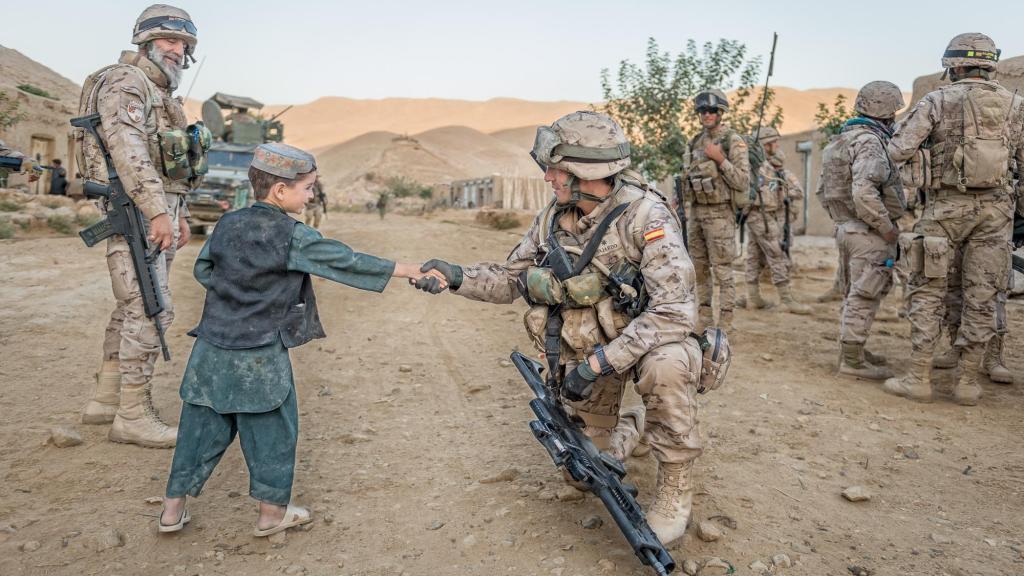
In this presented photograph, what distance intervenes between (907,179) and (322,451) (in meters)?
4.29

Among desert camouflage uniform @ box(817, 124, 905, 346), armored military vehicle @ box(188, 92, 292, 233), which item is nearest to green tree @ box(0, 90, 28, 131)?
armored military vehicle @ box(188, 92, 292, 233)

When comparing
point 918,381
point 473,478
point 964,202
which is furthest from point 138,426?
point 964,202

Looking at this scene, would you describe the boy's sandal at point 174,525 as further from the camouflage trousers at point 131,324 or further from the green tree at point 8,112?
the green tree at point 8,112

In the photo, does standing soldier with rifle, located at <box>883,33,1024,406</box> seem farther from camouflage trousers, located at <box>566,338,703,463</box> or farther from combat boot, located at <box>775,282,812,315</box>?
combat boot, located at <box>775,282,812,315</box>

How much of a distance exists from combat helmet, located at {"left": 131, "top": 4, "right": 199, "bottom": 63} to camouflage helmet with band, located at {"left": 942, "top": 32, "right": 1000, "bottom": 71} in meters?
4.72

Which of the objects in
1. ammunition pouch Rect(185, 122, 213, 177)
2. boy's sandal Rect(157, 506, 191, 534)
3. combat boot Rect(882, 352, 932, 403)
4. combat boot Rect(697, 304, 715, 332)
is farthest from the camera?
combat boot Rect(697, 304, 715, 332)

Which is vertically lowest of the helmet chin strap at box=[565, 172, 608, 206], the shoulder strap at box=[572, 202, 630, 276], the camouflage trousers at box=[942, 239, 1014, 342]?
the camouflage trousers at box=[942, 239, 1014, 342]

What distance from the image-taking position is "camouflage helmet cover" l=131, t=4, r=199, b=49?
166 inches

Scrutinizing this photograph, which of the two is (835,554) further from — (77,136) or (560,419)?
(77,136)

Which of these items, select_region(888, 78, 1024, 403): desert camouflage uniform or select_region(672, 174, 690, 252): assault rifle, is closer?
select_region(888, 78, 1024, 403): desert camouflage uniform

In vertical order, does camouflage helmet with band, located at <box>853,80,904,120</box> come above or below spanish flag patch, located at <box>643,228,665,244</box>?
above

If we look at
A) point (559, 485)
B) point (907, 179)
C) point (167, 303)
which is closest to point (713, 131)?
point (907, 179)

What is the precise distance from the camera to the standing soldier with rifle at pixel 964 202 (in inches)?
193

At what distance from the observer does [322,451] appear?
411cm
